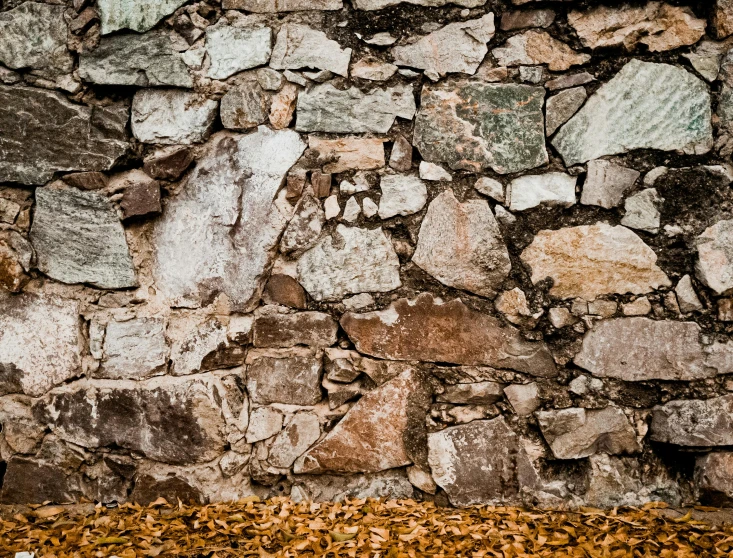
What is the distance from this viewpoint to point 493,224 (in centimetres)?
239

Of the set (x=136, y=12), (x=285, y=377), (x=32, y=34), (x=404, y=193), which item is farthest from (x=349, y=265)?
(x=32, y=34)

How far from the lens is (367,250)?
245 cm

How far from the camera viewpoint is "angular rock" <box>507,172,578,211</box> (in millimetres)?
2359

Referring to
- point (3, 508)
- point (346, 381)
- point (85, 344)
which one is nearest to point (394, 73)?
point (346, 381)

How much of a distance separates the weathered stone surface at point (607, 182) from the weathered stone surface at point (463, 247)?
14.1 inches

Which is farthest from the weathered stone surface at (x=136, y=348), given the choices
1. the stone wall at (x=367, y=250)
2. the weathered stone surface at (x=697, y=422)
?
the weathered stone surface at (x=697, y=422)

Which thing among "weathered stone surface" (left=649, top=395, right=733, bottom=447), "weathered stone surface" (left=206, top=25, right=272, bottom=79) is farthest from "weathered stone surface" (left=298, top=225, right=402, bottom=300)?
"weathered stone surface" (left=649, top=395, right=733, bottom=447)

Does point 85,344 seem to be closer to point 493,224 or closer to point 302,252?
point 302,252

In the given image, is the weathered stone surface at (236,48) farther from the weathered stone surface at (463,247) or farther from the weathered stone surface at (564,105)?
the weathered stone surface at (564,105)

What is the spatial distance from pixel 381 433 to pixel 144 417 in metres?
0.89

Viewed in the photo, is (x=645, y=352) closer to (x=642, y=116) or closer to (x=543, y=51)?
(x=642, y=116)

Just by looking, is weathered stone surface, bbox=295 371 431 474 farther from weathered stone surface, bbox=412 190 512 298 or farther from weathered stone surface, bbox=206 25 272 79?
weathered stone surface, bbox=206 25 272 79

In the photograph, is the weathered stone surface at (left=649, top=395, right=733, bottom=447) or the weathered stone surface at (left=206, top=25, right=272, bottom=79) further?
the weathered stone surface at (left=206, top=25, right=272, bottom=79)

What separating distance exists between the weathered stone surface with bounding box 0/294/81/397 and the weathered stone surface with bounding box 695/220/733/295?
90.5 inches
